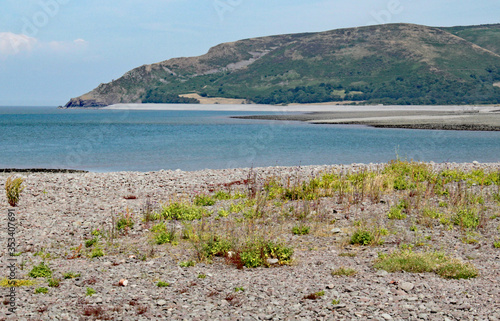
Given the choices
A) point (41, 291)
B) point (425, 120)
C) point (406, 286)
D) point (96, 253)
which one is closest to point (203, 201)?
point (96, 253)

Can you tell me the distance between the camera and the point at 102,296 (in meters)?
8.20

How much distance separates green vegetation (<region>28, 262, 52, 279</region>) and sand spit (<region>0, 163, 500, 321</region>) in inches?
6.9

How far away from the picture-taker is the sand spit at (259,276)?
7500mm

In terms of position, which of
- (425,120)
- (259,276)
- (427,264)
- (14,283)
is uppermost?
(14,283)

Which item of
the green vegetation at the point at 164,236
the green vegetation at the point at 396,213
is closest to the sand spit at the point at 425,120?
the green vegetation at the point at 396,213

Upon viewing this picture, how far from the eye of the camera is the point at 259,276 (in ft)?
30.1

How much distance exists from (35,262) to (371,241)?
7.33 metres

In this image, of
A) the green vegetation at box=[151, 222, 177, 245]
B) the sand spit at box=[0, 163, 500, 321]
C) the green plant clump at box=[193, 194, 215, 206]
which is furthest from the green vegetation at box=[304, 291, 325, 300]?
the green plant clump at box=[193, 194, 215, 206]

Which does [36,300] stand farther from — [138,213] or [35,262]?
[138,213]

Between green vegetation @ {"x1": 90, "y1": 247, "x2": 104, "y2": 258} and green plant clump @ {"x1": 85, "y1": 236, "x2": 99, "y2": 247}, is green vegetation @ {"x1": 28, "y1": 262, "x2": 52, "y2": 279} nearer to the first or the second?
green vegetation @ {"x1": 90, "y1": 247, "x2": 104, "y2": 258}

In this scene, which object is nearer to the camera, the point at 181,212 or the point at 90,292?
the point at 90,292

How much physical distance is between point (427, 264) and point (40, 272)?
24.4ft

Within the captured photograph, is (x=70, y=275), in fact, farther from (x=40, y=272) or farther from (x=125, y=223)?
(x=125, y=223)

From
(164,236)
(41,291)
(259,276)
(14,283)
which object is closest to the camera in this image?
(41,291)
